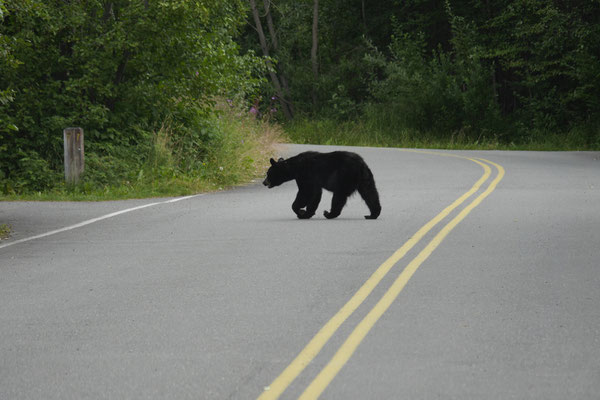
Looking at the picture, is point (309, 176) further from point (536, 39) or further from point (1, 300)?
point (536, 39)

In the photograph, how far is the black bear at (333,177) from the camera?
40.2 feet

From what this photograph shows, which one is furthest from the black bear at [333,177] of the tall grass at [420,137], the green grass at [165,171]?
the tall grass at [420,137]

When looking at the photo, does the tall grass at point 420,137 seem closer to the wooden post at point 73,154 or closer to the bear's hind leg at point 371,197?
the wooden post at point 73,154

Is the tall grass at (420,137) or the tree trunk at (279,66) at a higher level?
the tree trunk at (279,66)

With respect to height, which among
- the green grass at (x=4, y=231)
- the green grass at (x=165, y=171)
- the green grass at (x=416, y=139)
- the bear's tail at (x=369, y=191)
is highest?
the bear's tail at (x=369, y=191)

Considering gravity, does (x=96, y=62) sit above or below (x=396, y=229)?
above

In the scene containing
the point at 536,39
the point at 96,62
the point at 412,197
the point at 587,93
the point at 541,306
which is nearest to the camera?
the point at 541,306

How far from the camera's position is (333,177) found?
12.3 m

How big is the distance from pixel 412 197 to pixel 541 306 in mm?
8304

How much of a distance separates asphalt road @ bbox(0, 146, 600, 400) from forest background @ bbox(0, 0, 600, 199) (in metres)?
3.17

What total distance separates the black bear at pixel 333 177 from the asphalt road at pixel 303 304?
30 cm

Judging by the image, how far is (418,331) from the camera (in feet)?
21.8

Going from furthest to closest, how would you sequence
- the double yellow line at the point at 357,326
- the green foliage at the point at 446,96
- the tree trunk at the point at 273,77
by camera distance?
1. the tree trunk at the point at 273,77
2. the green foliage at the point at 446,96
3. the double yellow line at the point at 357,326

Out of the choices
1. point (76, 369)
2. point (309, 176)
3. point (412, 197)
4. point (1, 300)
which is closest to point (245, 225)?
point (309, 176)
